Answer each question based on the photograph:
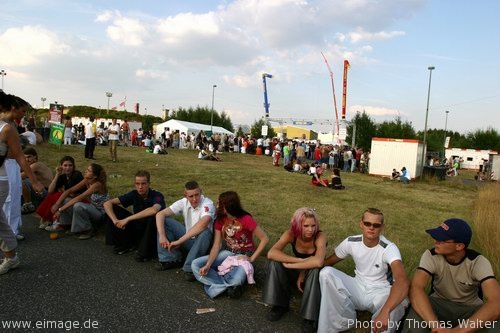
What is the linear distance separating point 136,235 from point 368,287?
3.00 m

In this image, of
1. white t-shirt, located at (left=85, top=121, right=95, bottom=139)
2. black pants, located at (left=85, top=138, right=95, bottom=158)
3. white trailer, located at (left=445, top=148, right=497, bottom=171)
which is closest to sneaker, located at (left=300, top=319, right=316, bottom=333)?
white t-shirt, located at (left=85, top=121, right=95, bottom=139)

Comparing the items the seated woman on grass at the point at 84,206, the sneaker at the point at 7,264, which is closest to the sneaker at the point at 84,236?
the seated woman on grass at the point at 84,206

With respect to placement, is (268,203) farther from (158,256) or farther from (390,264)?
(390,264)

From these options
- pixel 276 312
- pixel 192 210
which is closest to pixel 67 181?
pixel 192 210

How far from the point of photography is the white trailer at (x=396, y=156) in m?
22.4

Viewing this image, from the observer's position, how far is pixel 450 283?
3.11m

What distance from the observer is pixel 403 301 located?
3172mm

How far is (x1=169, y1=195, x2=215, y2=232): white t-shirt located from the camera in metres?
4.64

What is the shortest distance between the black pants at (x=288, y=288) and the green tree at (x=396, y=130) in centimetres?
4955

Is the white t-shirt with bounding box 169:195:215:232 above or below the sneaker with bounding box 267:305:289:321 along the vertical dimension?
above

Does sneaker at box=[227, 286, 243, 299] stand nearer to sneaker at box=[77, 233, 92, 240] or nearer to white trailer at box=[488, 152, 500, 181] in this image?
sneaker at box=[77, 233, 92, 240]

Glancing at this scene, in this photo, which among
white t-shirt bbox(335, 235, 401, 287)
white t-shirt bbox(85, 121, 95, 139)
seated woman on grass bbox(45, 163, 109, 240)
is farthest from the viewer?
white t-shirt bbox(85, 121, 95, 139)

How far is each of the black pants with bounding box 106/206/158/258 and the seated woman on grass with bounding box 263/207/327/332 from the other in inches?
68.8

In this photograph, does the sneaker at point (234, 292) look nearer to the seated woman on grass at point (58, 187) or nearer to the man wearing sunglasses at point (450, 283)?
the man wearing sunglasses at point (450, 283)
